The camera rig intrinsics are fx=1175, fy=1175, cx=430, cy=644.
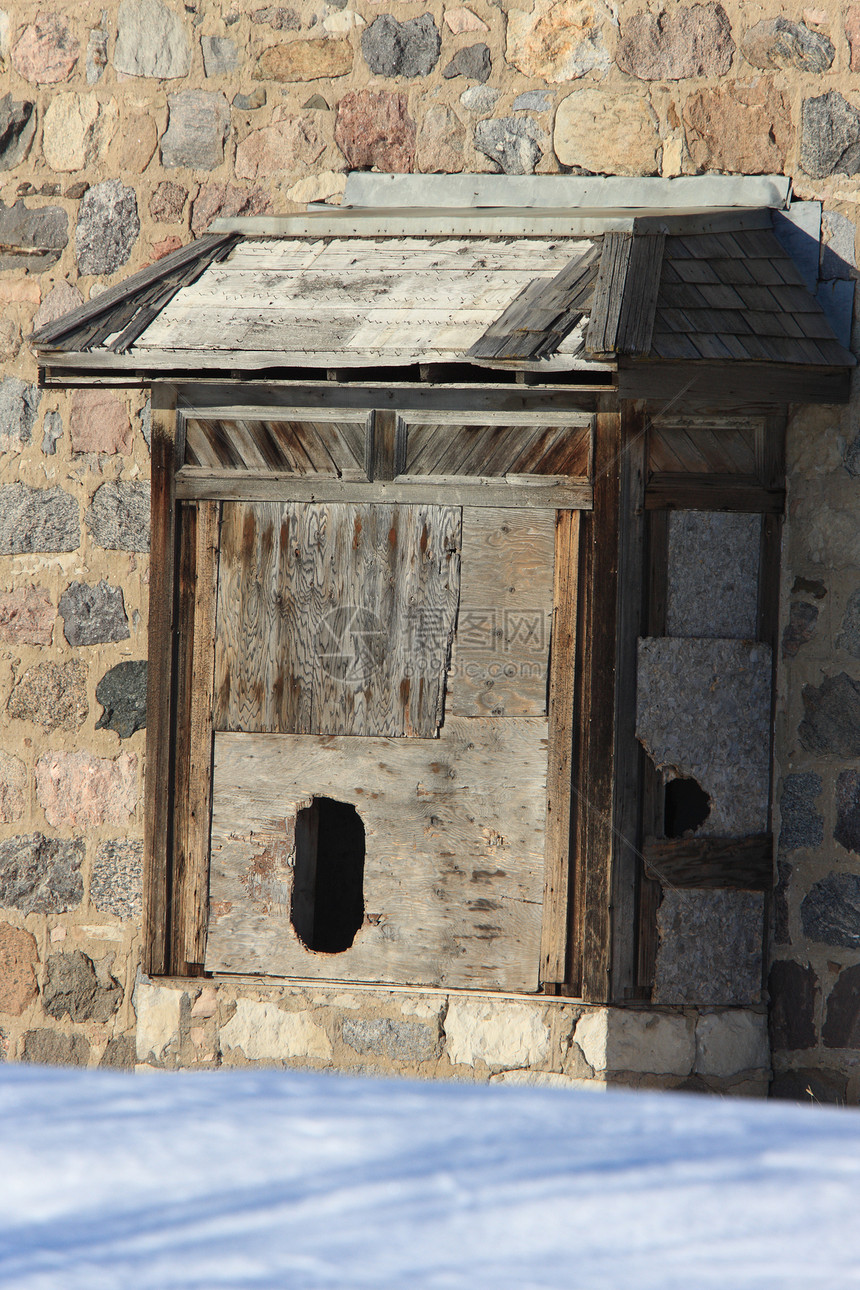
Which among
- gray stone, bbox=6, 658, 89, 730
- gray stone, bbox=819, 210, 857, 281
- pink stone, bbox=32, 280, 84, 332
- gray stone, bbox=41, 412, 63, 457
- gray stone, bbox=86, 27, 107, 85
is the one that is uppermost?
gray stone, bbox=86, 27, 107, 85

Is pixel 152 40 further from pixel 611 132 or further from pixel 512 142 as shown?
pixel 611 132

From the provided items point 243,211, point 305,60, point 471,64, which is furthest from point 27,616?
point 471,64

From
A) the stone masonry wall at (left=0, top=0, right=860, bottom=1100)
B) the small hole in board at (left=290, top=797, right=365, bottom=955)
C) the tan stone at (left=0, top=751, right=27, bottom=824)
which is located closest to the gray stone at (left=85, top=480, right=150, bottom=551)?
the stone masonry wall at (left=0, top=0, right=860, bottom=1100)

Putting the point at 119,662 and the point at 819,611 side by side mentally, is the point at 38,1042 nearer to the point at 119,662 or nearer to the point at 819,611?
the point at 119,662

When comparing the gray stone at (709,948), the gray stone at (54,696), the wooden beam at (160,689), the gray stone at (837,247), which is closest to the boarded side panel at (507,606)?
the gray stone at (709,948)

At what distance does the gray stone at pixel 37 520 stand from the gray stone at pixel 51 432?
0.16 metres

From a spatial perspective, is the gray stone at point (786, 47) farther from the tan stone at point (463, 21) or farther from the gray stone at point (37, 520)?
the gray stone at point (37, 520)

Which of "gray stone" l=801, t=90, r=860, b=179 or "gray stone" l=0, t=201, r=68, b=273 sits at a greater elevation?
"gray stone" l=801, t=90, r=860, b=179

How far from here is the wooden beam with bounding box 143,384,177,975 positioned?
4059mm

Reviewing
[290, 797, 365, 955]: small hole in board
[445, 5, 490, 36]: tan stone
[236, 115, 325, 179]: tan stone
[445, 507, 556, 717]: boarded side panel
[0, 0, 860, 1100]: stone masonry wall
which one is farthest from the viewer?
[290, 797, 365, 955]: small hole in board

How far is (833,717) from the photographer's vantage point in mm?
4293

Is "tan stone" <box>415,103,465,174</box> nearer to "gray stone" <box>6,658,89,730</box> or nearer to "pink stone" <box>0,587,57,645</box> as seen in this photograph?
"pink stone" <box>0,587,57,645</box>

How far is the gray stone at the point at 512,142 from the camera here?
14.8ft

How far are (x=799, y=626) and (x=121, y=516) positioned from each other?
2.66m
